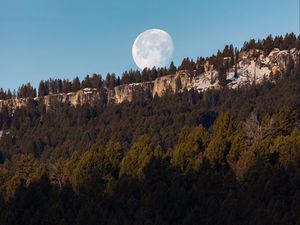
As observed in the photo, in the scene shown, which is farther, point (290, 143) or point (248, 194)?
point (290, 143)

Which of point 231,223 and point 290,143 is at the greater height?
point 290,143

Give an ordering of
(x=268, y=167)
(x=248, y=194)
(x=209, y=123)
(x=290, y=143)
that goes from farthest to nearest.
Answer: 1. (x=209, y=123)
2. (x=290, y=143)
3. (x=268, y=167)
4. (x=248, y=194)

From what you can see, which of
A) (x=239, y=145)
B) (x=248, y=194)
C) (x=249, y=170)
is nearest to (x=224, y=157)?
(x=239, y=145)

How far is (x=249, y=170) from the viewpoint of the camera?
84938 mm

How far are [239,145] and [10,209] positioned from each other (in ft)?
107

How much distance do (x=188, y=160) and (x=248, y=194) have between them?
61.1 ft

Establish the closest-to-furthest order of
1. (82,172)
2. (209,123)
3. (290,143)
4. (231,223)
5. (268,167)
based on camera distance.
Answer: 1. (231,223)
2. (268,167)
3. (290,143)
4. (82,172)
5. (209,123)

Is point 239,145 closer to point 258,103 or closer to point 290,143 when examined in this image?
point 290,143

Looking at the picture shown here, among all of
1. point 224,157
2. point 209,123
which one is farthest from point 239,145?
point 209,123

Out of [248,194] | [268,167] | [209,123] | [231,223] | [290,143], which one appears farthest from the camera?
[209,123]

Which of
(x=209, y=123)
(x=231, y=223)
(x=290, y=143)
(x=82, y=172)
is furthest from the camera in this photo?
(x=209, y=123)

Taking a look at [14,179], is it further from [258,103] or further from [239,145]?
[258,103]

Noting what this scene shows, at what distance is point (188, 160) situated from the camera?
9288 cm

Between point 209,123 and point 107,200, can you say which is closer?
point 107,200
